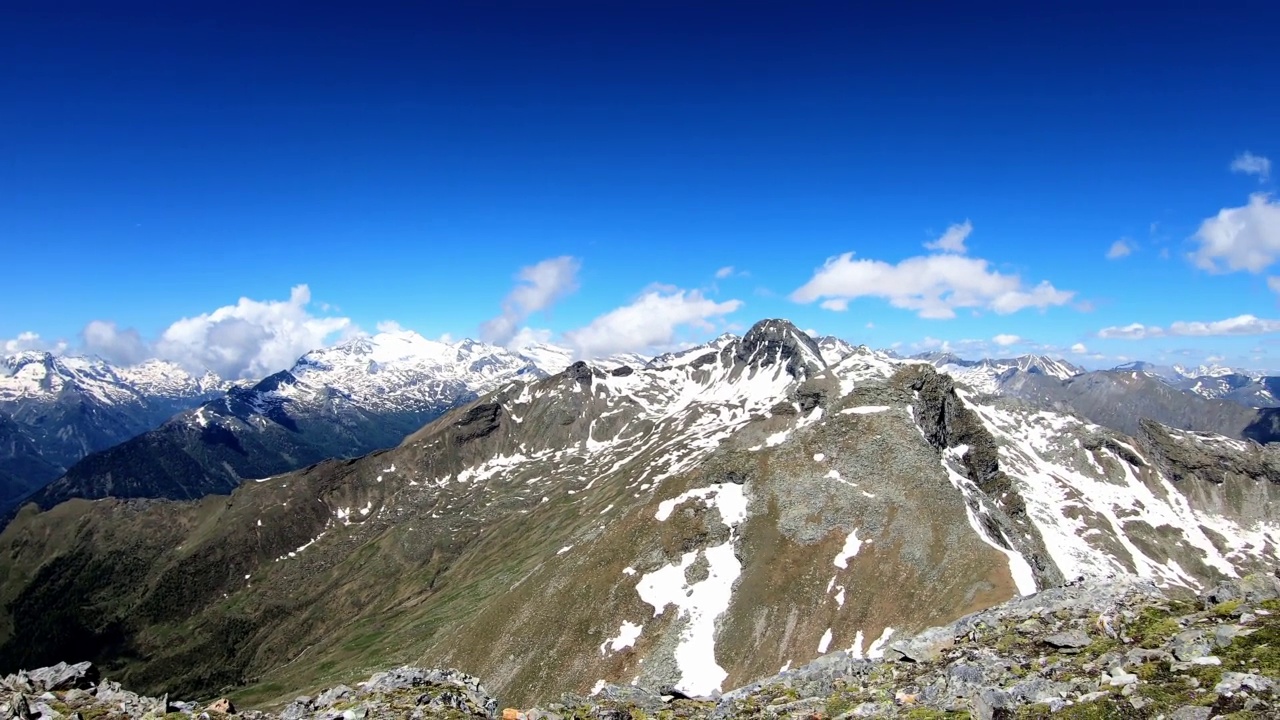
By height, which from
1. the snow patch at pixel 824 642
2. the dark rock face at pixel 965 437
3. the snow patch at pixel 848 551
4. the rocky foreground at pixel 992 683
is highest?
the dark rock face at pixel 965 437

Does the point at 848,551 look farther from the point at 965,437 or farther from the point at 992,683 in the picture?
the point at 992,683

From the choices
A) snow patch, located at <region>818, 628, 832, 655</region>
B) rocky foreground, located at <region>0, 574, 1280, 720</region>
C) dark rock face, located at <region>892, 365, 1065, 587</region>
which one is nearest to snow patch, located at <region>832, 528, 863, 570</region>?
snow patch, located at <region>818, 628, 832, 655</region>

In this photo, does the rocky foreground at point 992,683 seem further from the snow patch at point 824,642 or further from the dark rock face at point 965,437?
the dark rock face at point 965,437

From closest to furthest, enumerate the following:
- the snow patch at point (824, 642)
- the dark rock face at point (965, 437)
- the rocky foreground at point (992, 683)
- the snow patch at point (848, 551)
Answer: the rocky foreground at point (992, 683), the snow patch at point (824, 642), the snow patch at point (848, 551), the dark rock face at point (965, 437)

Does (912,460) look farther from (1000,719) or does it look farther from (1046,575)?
(1000,719)

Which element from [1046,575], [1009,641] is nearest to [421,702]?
[1009,641]

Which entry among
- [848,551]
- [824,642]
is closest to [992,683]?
[824,642]

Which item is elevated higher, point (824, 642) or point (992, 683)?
point (992, 683)

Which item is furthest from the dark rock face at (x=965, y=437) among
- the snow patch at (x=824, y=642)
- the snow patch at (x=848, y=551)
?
the snow patch at (x=824, y=642)

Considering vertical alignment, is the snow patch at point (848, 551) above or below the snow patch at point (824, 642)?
above
